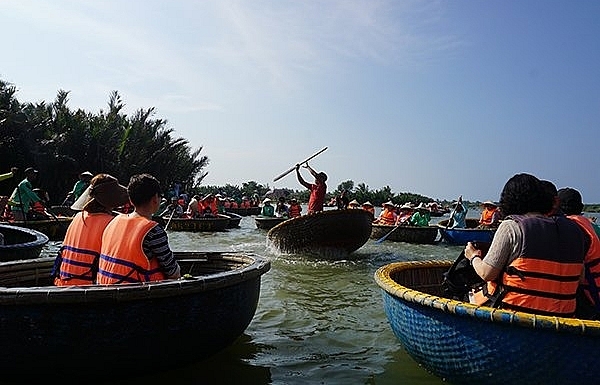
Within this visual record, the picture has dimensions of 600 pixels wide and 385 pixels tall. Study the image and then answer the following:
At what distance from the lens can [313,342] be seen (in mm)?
5266

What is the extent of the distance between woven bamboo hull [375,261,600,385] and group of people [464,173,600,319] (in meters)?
0.28

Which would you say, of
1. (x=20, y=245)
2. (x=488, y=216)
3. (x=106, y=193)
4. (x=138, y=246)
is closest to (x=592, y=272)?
(x=138, y=246)

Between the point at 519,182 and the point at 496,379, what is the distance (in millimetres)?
1268

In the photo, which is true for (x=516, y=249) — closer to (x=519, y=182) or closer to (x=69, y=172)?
(x=519, y=182)

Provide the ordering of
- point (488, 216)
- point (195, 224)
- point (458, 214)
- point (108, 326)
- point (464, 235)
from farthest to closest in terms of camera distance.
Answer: point (195, 224)
point (458, 214)
point (488, 216)
point (464, 235)
point (108, 326)

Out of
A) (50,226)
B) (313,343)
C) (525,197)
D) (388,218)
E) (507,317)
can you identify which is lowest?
(313,343)

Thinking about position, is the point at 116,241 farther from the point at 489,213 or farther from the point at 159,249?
the point at 489,213

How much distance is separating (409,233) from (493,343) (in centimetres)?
1264

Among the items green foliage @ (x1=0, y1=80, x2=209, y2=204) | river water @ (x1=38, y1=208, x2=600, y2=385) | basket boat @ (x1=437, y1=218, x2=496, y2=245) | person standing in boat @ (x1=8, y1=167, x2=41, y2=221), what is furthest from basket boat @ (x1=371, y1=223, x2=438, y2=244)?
green foliage @ (x1=0, y1=80, x2=209, y2=204)

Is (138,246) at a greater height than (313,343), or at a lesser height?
greater

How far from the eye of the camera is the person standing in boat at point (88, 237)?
4172 mm

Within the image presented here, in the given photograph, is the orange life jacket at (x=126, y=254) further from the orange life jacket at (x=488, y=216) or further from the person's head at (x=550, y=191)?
the orange life jacket at (x=488, y=216)

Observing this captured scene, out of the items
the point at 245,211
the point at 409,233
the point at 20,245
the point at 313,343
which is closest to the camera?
the point at 313,343

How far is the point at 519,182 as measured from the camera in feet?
11.9
